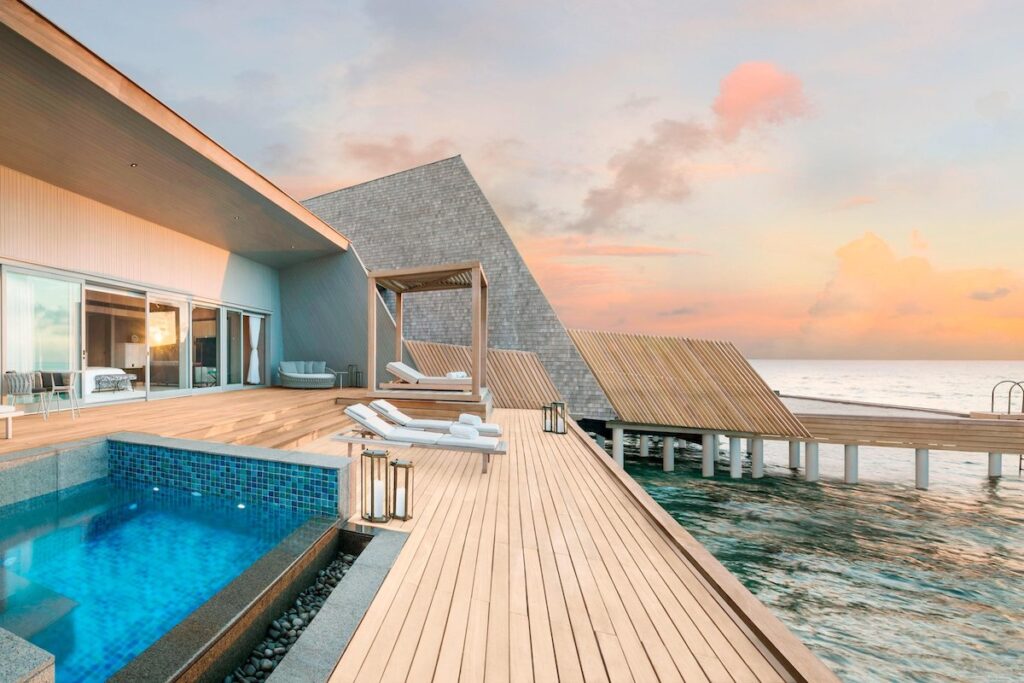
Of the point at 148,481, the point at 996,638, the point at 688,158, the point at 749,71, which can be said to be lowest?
the point at 996,638

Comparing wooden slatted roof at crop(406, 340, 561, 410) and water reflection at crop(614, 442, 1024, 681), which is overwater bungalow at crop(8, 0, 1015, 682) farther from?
water reflection at crop(614, 442, 1024, 681)

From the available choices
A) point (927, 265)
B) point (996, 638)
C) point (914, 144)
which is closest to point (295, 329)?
point (996, 638)

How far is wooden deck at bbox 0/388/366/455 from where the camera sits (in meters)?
4.61

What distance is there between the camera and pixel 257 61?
10.6 metres

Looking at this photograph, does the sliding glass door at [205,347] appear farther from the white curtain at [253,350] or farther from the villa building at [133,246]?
the white curtain at [253,350]

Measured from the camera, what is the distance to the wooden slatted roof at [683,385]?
10.4 m

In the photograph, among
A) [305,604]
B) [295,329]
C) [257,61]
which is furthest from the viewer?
[295,329]

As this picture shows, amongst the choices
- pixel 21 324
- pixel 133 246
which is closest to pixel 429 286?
pixel 133 246

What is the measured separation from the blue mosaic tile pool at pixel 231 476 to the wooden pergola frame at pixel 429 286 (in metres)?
3.81

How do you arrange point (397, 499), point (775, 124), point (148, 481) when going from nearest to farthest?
point (397, 499) < point (148, 481) < point (775, 124)

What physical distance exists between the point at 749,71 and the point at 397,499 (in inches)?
590

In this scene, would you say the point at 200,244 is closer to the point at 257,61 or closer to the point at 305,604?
the point at 257,61

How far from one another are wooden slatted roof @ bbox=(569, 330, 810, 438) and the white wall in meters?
8.94

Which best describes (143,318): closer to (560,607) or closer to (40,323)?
(40,323)
